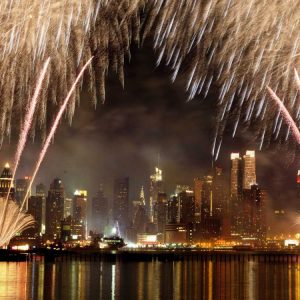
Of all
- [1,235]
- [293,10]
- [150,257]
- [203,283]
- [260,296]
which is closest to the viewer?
[293,10]

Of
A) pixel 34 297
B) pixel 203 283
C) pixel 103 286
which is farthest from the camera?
pixel 203 283

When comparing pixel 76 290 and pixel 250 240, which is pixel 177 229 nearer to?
pixel 250 240

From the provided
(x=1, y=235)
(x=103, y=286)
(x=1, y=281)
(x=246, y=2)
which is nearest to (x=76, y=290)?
(x=103, y=286)

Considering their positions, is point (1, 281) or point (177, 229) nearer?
point (1, 281)

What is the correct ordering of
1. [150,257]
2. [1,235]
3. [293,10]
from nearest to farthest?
1. [293,10]
2. [1,235]
3. [150,257]

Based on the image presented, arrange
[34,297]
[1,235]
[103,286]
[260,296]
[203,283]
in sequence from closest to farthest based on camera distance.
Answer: [34,297]
[260,296]
[103,286]
[203,283]
[1,235]

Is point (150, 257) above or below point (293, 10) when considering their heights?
below

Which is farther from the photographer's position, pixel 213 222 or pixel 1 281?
pixel 213 222

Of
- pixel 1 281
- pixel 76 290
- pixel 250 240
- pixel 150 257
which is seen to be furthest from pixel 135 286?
pixel 250 240

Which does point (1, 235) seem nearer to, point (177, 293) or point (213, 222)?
point (177, 293)
